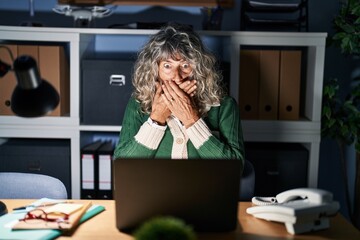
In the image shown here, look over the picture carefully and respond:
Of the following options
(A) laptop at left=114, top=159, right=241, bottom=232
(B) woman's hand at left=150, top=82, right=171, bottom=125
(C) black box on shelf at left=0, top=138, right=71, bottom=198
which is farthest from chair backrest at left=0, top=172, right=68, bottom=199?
(C) black box on shelf at left=0, top=138, right=71, bottom=198

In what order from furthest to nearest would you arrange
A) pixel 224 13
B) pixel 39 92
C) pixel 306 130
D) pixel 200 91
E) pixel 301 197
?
pixel 224 13 < pixel 306 130 < pixel 200 91 < pixel 301 197 < pixel 39 92

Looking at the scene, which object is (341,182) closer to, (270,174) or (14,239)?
(270,174)

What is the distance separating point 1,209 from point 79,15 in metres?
1.38

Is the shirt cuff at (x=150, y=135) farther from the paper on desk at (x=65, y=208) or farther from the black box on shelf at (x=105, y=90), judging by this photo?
the black box on shelf at (x=105, y=90)

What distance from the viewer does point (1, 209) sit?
60.9 inches

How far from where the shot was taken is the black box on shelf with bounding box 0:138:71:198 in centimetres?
259

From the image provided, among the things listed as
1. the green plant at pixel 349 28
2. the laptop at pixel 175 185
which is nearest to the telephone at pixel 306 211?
the laptop at pixel 175 185

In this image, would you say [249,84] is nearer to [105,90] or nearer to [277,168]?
[277,168]

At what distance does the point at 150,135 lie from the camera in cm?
192

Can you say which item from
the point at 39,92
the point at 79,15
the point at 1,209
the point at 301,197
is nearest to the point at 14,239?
the point at 1,209

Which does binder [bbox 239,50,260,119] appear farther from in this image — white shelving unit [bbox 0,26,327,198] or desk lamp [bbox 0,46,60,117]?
desk lamp [bbox 0,46,60,117]

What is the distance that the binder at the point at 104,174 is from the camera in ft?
8.54

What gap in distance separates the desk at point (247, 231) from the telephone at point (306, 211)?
0.02 meters

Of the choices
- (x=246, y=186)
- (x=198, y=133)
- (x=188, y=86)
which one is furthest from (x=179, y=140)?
(x=246, y=186)
